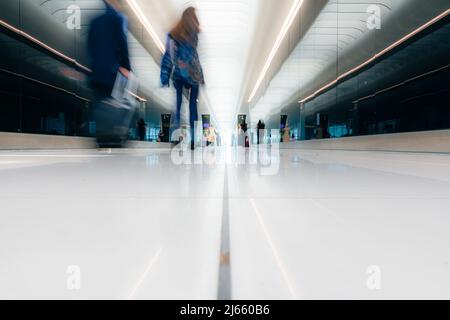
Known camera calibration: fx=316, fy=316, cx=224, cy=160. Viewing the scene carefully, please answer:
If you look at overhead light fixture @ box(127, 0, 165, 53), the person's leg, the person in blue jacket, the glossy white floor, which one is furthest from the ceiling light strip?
overhead light fixture @ box(127, 0, 165, 53)

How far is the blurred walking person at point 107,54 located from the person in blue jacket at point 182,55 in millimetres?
923

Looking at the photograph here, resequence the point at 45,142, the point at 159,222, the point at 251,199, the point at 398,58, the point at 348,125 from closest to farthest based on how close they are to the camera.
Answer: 1. the point at 159,222
2. the point at 251,199
3. the point at 398,58
4. the point at 45,142
5. the point at 348,125

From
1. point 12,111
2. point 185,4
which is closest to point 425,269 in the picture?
point 12,111

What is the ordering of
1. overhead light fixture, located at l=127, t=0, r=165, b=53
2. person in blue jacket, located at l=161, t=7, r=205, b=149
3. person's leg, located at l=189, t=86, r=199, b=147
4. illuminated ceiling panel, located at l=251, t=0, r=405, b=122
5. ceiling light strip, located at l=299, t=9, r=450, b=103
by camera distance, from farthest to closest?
overhead light fixture, located at l=127, t=0, r=165, b=53 → illuminated ceiling panel, located at l=251, t=0, r=405, b=122 → person's leg, located at l=189, t=86, r=199, b=147 → person in blue jacket, located at l=161, t=7, r=205, b=149 → ceiling light strip, located at l=299, t=9, r=450, b=103

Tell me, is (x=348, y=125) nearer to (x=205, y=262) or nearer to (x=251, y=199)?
(x=251, y=199)

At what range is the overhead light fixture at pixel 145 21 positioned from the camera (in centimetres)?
805

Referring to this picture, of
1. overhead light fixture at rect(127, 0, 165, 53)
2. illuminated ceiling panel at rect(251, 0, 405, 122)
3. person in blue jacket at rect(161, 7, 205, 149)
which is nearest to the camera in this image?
person in blue jacket at rect(161, 7, 205, 149)

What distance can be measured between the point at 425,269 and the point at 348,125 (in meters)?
6.50

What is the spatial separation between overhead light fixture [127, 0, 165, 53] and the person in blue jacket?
3942 millimetres

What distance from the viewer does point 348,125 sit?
21.2 feet

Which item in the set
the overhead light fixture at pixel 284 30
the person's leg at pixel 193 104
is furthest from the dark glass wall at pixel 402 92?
the person's leg at pixel 193 104

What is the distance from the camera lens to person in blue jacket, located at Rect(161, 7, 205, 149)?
477 centimetres

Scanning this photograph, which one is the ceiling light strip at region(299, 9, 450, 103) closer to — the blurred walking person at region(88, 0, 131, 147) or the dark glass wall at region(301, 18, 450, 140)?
the dark glass wall at region(301, 18, 450, 140)
